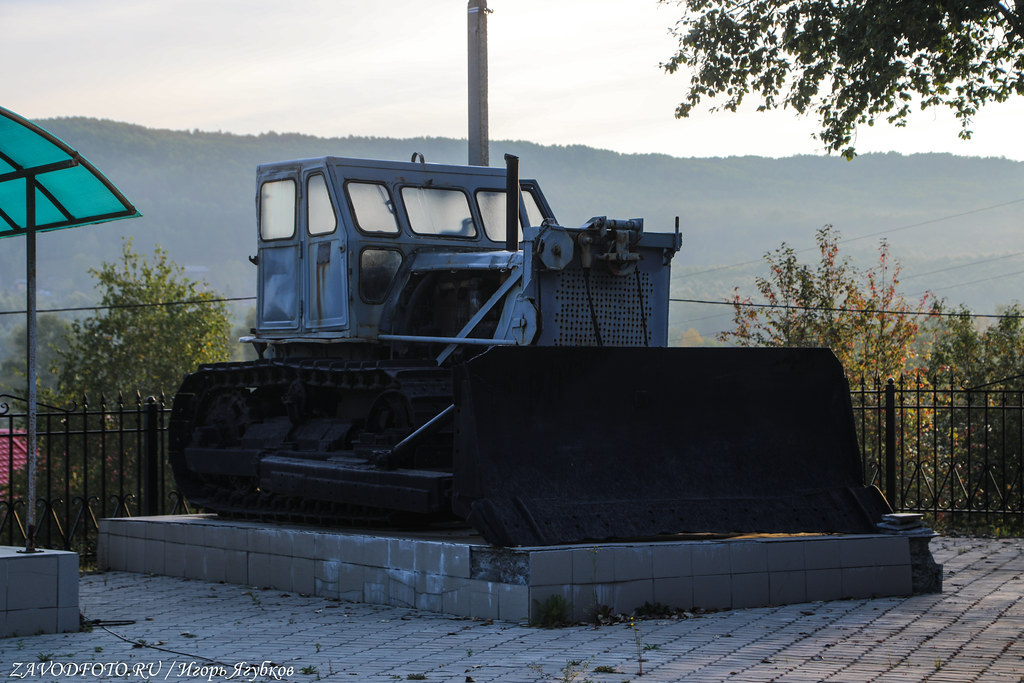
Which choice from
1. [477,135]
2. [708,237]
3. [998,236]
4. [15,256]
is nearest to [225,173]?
[15,256]

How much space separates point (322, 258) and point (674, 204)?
155 metres

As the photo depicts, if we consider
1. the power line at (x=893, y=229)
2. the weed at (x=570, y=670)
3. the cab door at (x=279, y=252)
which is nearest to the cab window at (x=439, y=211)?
the cab door at (x=279, y=252)

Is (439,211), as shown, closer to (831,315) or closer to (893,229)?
(831,315)

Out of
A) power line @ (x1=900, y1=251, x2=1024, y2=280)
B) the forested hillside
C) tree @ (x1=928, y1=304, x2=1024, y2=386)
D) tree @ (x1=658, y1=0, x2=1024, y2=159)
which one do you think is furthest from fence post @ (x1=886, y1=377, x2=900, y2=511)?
power line @ (x1=900, y1=251, x2=1024, y2=280)

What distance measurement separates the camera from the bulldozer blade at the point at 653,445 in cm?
769

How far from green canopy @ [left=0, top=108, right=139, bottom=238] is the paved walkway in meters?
2.66

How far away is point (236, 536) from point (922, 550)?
5.26 m

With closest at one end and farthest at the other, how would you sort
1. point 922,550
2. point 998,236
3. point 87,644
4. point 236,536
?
point 87,644, point 922,550, point 236,536, point 998,236

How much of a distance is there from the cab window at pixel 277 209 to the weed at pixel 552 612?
4983 mm

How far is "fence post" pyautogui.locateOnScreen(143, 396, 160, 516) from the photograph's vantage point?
1229 cm

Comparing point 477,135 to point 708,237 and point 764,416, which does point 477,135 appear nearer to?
point 764,416

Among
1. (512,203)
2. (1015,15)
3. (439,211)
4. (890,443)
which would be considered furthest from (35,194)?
(1015,15)

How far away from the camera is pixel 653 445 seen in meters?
8.21

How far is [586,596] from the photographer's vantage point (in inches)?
291
